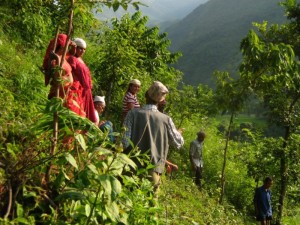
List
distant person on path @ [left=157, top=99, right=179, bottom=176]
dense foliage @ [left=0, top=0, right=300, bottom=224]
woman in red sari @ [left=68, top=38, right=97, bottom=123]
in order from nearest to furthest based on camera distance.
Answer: dense foliage @ [left=0, top=0, right=300, bottom=224]
distant person on path @ [left=157, top=99, right=179, bottom=176]
woman in red sari @ [left=68, top=38, right=97, bottom=123]

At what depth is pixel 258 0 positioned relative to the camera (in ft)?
654

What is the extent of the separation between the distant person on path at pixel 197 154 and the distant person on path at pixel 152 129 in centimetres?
585

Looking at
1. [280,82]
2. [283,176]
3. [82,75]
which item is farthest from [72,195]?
[283,176]

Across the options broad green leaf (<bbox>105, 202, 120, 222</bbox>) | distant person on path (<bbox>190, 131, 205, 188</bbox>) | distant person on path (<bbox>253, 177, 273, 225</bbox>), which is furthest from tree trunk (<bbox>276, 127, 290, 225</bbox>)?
broad green leaf (<bbox>105, 202, 120, 222</bbox>)

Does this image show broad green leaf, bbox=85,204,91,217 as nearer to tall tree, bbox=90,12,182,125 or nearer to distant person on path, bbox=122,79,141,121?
distant person on path, bbox=122,79,141,121

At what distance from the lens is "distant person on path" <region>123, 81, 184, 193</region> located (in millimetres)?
3850

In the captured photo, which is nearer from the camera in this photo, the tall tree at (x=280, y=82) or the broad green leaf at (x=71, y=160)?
the broad green leaf at (x=71, y=160)

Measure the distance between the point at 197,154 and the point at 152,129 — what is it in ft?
20.1

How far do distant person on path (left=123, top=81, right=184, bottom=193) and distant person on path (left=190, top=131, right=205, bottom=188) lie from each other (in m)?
5.85

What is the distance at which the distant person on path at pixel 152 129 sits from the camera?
3.85m

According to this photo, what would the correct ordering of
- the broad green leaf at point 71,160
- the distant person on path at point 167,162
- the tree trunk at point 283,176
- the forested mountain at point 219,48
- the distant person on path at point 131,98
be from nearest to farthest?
the broad green leaf at point 71,160 → the distant person on path at point 167,162 → the distant person on path at point 131,98 → the tree trunk at point 283,176 → the forested mountain at point 219,48

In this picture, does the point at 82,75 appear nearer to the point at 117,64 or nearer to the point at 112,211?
the point at 112,211

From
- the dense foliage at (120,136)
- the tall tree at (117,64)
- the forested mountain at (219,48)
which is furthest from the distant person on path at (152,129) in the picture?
the forested mountain at (219,48)

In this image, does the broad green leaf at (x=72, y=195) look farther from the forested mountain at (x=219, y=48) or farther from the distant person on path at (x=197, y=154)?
the forested mountain at (x=219, y=48)
